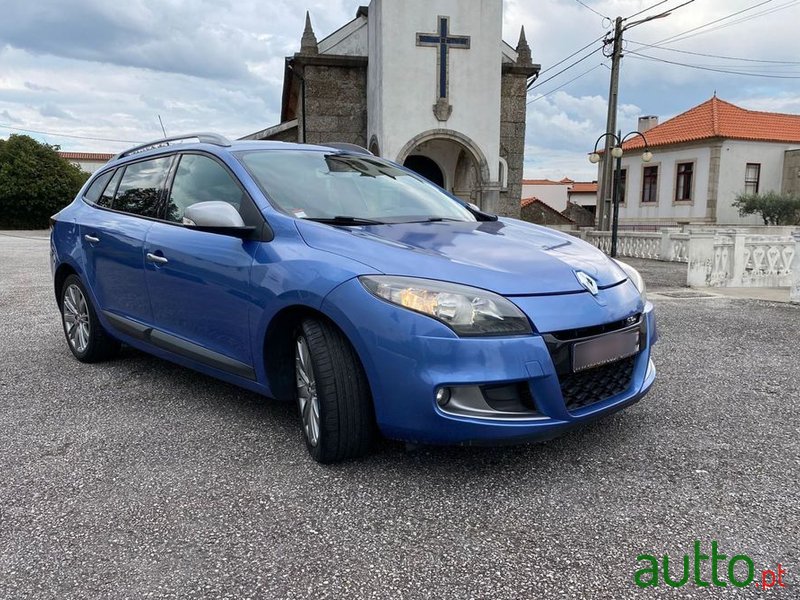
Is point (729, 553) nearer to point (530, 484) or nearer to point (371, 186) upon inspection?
point (530, 484)

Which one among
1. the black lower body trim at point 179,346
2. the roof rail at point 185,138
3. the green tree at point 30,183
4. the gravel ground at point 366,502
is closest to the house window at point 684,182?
the gravel ground at point 366,502

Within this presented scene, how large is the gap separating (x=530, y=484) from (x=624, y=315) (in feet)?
2.90

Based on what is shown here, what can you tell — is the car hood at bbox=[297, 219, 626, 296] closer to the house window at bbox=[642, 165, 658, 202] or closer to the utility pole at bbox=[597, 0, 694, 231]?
the utility pole at bbox=[597, 0, 694, 231]

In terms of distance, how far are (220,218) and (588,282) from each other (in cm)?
183

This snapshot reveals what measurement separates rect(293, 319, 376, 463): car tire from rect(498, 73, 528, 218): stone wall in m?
17.5

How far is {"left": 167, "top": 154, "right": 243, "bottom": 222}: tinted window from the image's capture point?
11.5ft

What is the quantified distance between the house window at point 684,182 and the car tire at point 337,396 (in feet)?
117

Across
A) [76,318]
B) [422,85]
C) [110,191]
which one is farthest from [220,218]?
[422,85]

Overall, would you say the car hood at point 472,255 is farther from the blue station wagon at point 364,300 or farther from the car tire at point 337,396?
the car tire at point 337,396

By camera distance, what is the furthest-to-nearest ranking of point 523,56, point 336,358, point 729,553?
point 523,56 < point 336,358 < point 729,553

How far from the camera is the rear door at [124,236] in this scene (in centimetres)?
400

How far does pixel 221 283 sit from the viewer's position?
10.7ft

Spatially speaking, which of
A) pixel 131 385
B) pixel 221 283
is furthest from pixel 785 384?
pixel 131 385

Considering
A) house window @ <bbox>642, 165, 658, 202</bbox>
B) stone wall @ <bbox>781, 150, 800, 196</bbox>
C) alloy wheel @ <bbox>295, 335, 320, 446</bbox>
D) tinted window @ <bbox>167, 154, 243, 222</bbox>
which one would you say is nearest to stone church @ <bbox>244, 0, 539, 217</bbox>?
tinted window @ <bbox>167, 154, 243, 222</bbox>
